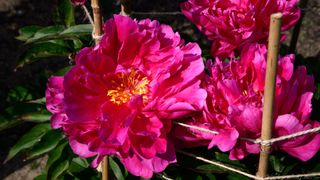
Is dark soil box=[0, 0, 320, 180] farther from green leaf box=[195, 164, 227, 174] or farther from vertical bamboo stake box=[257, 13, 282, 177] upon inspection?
vertical bamboo stake box=[257, 13, 282, 177]

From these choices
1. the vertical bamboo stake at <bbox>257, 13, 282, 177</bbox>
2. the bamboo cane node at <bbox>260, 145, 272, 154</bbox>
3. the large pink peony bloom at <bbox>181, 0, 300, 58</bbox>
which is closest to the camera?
the vertical bamboo stake at <bbox>257, 13, 282, 177</bbox>

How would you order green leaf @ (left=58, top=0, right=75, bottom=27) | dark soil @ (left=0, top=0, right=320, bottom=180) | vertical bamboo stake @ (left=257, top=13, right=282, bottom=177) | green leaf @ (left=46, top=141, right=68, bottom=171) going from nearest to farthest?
vertical bamboo stake @ (left=257, top=13, right=282, bottom=177)
green leaf @ (left=46, top=141, right=68, bottom=171)
green leaf @ (left=58, top=0, right=75, bottom=27)
dark soil @ (left=0, top=0, right=320, bottom=180)

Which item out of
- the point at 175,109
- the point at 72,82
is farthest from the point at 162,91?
the point at 72,82

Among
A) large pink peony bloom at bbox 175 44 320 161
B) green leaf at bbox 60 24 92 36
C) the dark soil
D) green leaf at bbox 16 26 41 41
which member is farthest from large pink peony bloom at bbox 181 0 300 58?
the dark soil

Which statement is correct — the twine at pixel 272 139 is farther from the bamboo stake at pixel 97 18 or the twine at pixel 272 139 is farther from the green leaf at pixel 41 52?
the green leaf at pixel 41 52

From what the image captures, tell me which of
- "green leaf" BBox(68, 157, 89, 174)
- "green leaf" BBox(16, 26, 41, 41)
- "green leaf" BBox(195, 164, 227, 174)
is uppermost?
"green leaf" BBox(16, 26, 41, 41)
